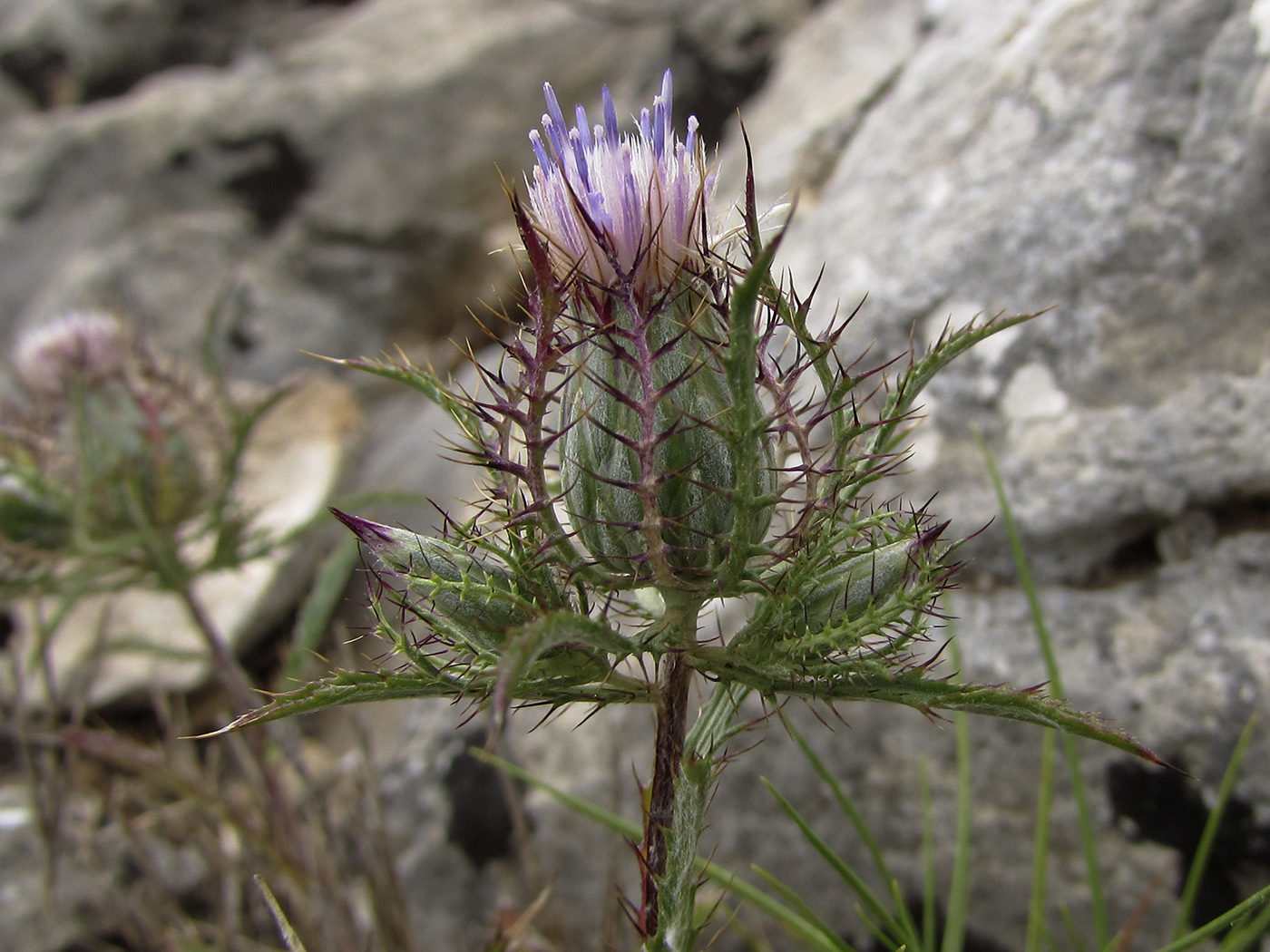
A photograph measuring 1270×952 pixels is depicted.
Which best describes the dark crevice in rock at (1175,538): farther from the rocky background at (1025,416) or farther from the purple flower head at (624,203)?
the purple flower head at (624,203)

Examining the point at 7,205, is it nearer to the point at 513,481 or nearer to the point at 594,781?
the point at 594,781

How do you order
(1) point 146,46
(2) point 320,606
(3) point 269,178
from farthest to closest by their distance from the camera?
(1) point 146,46
(3) point 269,178
(2) point 320,606

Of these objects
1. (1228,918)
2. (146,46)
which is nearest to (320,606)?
(1228,918)

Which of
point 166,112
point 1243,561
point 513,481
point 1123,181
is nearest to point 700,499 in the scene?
point 513,481

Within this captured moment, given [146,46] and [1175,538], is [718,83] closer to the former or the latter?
[1175,538]

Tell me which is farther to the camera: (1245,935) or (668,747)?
(1245,935)

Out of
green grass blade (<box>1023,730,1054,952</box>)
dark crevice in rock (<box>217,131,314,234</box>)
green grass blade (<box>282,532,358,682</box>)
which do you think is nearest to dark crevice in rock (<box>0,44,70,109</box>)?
dark crevice in rock (<box>217,131,314,234</box>)

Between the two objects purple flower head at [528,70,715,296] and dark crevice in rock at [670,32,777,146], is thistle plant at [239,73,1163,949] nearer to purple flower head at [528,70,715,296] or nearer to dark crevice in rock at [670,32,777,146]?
purple flower head at [528,70,715,296]
